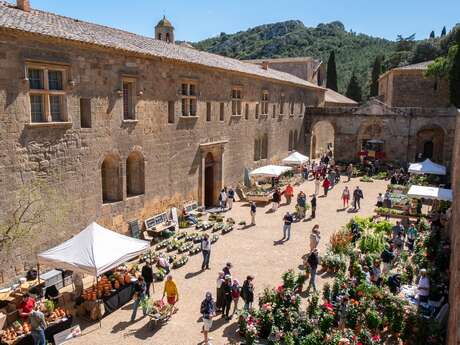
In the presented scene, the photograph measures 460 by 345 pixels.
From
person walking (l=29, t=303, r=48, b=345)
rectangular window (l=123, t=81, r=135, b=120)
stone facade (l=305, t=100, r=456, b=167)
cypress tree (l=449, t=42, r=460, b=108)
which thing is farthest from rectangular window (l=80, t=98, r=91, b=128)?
→ cypress tree (l=449, t=42, r=460, b=108)

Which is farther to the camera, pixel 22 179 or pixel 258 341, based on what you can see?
pixel 22 179

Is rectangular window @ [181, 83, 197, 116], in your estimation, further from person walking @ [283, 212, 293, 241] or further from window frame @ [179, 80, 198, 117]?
person walking @ [283, 212, 293, 241]

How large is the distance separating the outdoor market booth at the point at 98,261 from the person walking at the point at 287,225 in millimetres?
7205

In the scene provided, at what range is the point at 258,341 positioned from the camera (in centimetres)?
1017

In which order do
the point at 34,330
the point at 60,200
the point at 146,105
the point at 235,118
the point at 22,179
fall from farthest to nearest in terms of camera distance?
the point at 235,118 < the point at 146,105 < the point at 60,200 < the point at 22,179 < the point at 34,330

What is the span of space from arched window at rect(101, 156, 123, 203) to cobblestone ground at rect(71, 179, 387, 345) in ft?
13.6

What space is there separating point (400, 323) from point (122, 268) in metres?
8.64

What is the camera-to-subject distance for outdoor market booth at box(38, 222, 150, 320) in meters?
11.6

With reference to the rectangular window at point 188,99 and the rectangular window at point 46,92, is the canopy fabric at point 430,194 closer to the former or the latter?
the rectangular window at point 188,99

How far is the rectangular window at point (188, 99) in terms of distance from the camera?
67.6ft

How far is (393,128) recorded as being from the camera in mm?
36688

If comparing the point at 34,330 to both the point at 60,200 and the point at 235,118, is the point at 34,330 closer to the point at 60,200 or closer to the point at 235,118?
the point at 60,200

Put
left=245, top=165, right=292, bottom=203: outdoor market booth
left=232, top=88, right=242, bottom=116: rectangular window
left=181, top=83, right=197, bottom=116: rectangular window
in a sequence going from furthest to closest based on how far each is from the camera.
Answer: left=232, top=88, right=242, bottom=116: rectangular window, left=245, top=165, right=292, bottom=203: outdoor market booth, left=181, top=83, right=197, bottom=116: rectangular window

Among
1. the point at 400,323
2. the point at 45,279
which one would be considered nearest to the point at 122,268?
the point at 45,279
